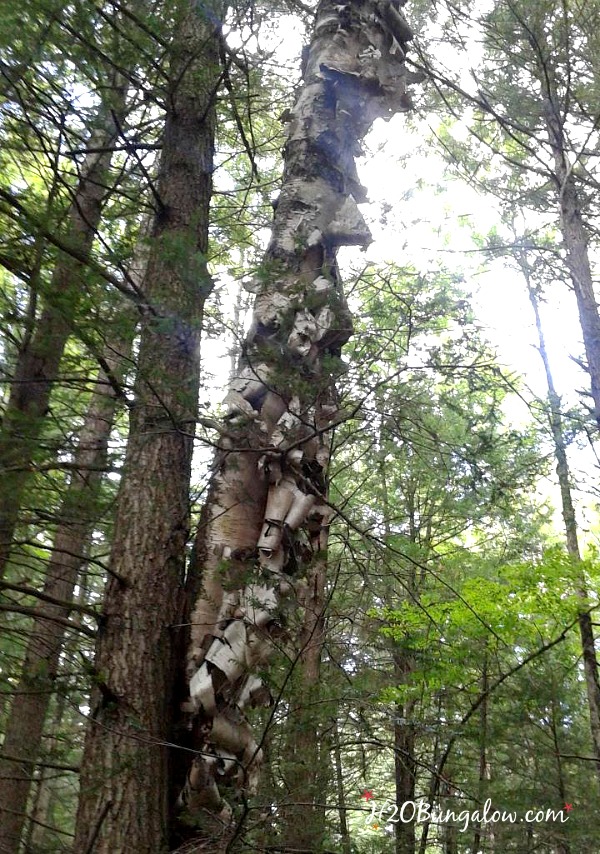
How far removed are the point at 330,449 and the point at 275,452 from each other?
580mm

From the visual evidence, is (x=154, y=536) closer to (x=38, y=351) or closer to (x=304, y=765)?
(x=38, y=351)

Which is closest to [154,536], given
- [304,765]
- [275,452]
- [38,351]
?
[275,452]

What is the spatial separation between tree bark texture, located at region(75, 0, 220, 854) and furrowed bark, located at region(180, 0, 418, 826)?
141mm

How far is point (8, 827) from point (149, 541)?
349cm

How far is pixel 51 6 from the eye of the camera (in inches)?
116

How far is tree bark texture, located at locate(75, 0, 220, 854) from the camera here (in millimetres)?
2297

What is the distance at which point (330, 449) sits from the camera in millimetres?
3219

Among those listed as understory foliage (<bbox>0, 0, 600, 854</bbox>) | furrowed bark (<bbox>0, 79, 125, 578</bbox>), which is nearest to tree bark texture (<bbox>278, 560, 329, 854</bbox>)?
understory foliage (<bbox>0, 0, 600, 854</bbox>)

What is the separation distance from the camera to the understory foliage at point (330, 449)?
2.82 m

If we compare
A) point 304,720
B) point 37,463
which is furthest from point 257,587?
point 37,463

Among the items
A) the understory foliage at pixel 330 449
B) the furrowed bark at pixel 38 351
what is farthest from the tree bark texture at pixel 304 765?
the furrowed bark at pixel 38 351

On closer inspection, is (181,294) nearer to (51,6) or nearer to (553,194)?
(51,6)

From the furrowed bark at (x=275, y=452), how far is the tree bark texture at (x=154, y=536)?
0.14m

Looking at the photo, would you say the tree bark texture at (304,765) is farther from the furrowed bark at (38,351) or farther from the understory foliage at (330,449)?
the furrowed bark at (38,351)
